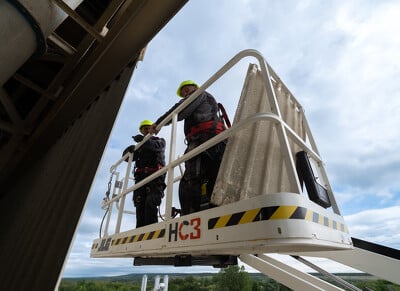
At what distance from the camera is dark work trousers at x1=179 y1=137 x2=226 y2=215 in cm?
241

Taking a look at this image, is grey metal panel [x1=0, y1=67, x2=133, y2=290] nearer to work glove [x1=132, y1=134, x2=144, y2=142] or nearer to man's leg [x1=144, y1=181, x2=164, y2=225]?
work glove [x1=132, y1=134, x2=144, y2=142]

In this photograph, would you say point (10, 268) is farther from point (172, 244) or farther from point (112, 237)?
point (172, 244)

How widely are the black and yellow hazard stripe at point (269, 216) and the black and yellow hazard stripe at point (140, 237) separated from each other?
66 cm

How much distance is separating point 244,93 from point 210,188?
1.02 meters

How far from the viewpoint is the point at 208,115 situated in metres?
2.69

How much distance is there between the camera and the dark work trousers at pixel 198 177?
241 centimetres

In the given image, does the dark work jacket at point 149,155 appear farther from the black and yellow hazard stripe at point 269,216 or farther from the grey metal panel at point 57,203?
the black and yellow hazard stripe at point 269,216

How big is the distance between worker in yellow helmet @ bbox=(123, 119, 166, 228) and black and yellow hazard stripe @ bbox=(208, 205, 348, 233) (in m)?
1.90

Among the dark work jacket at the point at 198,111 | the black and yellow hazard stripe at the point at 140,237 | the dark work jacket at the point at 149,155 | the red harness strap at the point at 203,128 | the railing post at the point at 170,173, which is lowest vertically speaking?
the black and yellow hazard stripe at the point at 140,237

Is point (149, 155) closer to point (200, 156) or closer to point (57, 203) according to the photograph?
point (200, 156)

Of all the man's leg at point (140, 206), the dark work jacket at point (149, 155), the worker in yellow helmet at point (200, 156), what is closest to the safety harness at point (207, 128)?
the worker in yellow helmet at point (200, 156)

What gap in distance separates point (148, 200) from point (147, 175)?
1.51 ft

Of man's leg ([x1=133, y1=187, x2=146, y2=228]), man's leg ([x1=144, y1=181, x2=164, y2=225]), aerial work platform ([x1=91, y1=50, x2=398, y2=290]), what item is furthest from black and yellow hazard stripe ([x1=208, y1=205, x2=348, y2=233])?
man's leg ([x1=133, y1=187, x2=146, y2=228])

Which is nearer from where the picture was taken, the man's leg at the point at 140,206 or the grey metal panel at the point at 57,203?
the grey metal panel at the point at 57,203
